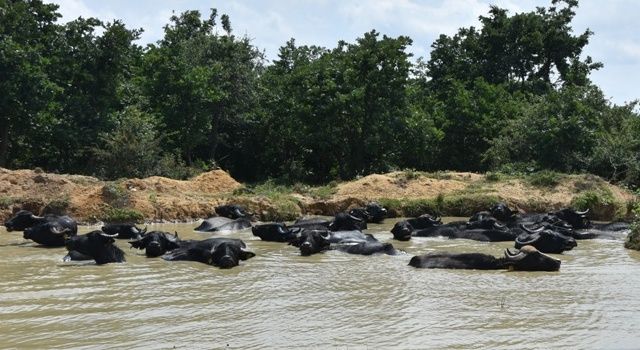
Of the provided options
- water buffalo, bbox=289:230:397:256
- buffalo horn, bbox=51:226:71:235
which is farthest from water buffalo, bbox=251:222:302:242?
buffalo horn, bbox=51:226:71:235

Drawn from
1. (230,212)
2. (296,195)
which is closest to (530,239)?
(230,212)

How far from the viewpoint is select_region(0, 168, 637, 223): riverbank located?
1825cm

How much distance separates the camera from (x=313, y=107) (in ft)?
98.0

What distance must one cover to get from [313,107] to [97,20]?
30.9 feet

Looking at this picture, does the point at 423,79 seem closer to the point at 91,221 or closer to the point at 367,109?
the point at 367,109

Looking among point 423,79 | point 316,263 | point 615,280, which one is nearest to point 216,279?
point 316,263

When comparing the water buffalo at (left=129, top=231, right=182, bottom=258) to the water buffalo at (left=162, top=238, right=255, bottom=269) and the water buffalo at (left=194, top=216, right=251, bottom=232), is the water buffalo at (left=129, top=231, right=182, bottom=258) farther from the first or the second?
the water buffalo at (left=194, top=216, right=251, bottom=232)

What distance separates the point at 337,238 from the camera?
13.9 meters

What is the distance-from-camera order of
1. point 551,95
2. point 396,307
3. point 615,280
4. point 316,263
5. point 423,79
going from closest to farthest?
point 396,307
point 615,280
point 316,263
point 551,95
point 423,79

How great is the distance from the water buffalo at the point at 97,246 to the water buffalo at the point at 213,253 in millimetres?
963

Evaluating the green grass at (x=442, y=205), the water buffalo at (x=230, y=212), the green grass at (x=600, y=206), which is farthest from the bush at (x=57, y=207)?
the green grass at (x=600, y=206)

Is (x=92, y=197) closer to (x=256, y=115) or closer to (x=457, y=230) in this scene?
(x=457, y=230)

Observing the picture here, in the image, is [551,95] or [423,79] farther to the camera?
[423,79]

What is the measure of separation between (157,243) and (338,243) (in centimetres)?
351
